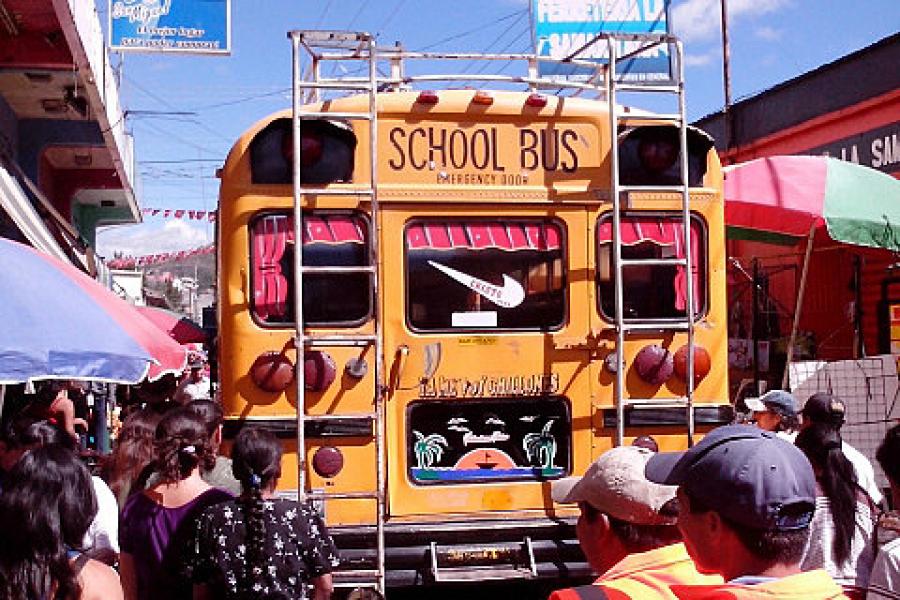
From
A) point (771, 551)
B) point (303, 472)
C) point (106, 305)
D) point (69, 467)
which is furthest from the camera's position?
point (303, 472)

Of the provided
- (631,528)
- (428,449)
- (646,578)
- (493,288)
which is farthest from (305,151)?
(646,578)

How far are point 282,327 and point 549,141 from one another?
2.07m

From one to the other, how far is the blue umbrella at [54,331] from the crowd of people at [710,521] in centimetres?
196

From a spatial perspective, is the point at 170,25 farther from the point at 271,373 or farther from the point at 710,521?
the point at 710,521

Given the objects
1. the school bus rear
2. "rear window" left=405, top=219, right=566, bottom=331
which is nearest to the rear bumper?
the school bus rear

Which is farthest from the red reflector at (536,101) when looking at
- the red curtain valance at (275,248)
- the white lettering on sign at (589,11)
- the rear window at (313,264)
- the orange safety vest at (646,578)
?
the white lettering on sign at (589,11)

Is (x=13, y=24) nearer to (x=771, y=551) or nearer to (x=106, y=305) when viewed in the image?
(x=106, y=305)

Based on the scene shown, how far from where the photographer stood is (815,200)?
9.37 metres

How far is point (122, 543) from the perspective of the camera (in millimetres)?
4555

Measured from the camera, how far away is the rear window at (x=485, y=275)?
22.6 ft

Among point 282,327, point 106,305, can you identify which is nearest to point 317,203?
point 282,327

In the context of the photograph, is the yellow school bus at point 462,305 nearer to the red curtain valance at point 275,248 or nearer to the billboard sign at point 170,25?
the red curtain valance at point 275,248

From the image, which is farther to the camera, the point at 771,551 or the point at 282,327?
the point at 282,327

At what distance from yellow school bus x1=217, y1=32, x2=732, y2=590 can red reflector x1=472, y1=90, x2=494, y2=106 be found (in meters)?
0.01
